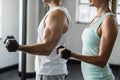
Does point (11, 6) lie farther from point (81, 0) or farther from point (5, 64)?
point (81, 0)

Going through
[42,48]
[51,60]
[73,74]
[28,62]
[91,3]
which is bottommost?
[73,74]

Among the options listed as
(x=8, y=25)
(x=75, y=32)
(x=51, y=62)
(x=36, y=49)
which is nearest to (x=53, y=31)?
(x=36, y=49)

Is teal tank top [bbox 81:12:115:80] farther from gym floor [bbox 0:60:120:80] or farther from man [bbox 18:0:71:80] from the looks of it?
gym floor [bbox 0:60:120:80]

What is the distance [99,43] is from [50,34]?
36cm

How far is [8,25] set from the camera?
15.5 feet

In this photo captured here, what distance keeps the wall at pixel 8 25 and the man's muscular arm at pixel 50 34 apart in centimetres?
304

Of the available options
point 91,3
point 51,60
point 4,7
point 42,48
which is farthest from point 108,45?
point 4,7

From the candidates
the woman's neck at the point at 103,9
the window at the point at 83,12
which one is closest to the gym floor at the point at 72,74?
the window at the point at 83,12

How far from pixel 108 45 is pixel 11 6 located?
3.73 m

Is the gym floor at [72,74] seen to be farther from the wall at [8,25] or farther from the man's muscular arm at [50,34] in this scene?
the man's muscular arm at [50,34]

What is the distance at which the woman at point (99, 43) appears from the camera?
50.4 inches

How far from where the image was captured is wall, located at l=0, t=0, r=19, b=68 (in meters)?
4.61

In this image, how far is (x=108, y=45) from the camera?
128 cm

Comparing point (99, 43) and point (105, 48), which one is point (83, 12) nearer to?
point (99, 43)
